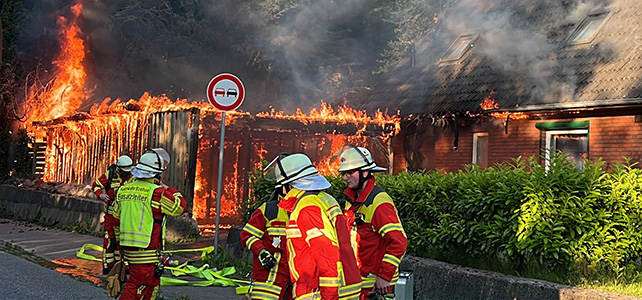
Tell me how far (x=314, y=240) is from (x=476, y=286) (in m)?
3.31

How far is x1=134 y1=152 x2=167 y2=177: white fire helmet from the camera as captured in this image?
7203 mm

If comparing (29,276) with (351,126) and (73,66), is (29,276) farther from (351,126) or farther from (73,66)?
(73,66)

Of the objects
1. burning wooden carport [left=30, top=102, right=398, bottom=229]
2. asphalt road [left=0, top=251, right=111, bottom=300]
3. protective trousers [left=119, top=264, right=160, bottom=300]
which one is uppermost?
burning wooden carport [left=30, top=102, right=398, bottom=229]

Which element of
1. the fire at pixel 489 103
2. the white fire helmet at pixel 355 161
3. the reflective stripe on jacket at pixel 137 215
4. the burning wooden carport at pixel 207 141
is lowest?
the reflective stripe on jacket at pixel 137 215

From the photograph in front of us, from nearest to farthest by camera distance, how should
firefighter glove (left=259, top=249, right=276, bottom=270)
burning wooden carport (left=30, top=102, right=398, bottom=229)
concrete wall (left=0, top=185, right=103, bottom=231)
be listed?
firefighter glove (left=259, top=249, right=276, bottom=270)
burning wooden carport (left=30, top=102, right=398, bottom=229)
concrete wall (left=0, top=185, right=103, bottom=231)

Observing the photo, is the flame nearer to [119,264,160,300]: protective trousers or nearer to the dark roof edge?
the dark roof edge

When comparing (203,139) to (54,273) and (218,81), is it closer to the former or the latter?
(218,81)

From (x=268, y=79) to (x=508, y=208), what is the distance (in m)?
18.4

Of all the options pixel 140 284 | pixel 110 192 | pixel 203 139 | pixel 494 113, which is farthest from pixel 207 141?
pixel 140 284

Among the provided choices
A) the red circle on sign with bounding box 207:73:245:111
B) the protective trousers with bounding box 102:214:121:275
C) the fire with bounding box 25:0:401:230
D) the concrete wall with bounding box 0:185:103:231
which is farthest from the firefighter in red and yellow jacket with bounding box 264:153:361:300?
the concrete wall with bounding box 0:185:103:231

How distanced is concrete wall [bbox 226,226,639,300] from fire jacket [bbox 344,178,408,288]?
5.96ft

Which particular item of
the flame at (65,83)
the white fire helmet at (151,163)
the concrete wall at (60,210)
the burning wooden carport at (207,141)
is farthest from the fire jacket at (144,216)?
the flame at (65,83)

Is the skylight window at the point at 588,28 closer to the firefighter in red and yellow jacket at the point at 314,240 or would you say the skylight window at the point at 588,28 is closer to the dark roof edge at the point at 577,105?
the dark roof edge at the point at 577,105

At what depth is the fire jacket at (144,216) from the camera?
695 cm
